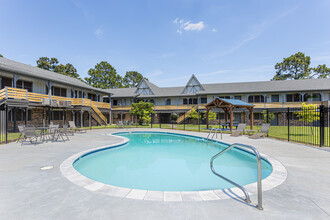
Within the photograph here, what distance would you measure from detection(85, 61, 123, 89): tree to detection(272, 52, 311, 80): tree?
49.3 meters

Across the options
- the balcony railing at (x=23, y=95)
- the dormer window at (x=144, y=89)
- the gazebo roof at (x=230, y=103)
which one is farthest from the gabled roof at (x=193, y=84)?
the balcony railing at (x=23, y=95)

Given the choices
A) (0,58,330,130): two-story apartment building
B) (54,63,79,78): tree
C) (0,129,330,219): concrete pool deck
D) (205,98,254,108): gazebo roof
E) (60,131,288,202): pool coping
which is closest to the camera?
(0,129,330,219): concrete pool deck

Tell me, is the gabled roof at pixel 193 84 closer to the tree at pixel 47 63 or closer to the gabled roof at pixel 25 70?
the gabled roof at pixel 25 70

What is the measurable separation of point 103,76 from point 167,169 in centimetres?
4718

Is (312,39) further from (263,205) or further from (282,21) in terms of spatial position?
(263,205)

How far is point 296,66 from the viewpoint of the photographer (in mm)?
42281

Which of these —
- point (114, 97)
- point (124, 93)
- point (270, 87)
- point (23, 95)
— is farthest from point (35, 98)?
point (270, 87)

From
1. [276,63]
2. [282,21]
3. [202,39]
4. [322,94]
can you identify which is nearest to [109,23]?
[202,39]

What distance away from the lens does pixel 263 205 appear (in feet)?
9.24

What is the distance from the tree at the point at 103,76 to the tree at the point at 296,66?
49266 mm

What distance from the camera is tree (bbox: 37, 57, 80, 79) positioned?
A: 40.2m

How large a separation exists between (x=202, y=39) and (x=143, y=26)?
22.7 feet

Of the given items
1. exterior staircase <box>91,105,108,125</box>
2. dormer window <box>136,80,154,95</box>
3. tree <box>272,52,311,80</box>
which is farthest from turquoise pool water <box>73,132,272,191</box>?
tree <box>272,52,311,80</box>

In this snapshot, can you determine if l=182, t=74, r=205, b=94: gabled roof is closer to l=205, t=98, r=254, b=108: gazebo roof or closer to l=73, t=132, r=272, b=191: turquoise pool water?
l=205, t=98, r=254, b=108: gazebo roof
